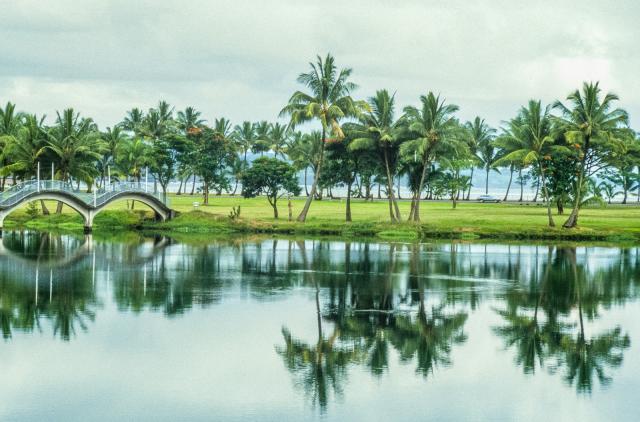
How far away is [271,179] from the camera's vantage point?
7938 cm

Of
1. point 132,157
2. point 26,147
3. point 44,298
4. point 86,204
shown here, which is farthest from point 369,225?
point 44,298

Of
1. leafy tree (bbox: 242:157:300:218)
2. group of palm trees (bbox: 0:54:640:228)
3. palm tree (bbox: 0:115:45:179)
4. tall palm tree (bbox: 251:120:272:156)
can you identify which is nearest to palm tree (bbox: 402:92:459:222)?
group of palm trees (bbox: 0:54:640:228)

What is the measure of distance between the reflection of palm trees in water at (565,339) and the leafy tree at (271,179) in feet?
144

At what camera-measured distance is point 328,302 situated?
31.8 metres

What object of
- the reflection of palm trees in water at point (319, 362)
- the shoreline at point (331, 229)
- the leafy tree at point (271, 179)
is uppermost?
the leafy tree at point (271, 179)

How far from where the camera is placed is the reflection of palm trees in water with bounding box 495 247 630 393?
2222 cm

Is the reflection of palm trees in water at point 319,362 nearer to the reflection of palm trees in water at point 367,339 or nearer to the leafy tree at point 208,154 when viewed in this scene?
the reflection of palm trees in water at point 367,339

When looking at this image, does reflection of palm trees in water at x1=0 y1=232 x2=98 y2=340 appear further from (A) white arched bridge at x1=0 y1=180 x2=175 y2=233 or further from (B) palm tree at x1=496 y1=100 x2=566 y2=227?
(B) palm tree at x1=496 y1=100 x2=566 y2=227

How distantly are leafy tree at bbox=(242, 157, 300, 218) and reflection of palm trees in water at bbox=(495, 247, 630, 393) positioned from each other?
4375cm

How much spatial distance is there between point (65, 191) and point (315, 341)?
45209 mm

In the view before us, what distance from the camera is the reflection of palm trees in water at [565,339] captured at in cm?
2222

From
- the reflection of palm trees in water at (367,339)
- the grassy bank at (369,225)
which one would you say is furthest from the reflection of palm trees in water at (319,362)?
the grassy bank at (369,225)

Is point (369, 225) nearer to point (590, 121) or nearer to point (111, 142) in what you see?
point (590, 121)

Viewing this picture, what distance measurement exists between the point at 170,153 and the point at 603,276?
65.0 m
